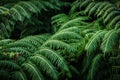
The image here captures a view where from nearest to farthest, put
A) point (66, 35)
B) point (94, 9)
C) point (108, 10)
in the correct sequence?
point (66, 35) → point (108, 10) → point (94, 9)

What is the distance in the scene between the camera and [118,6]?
4.83m

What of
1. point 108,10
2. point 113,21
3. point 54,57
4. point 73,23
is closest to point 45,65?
point 54,57

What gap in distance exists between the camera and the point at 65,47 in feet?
13.1

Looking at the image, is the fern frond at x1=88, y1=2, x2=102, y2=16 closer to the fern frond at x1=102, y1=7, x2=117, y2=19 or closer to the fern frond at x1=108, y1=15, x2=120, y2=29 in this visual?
the fern frond at x1=102, y1=7, x2=117, y2=19

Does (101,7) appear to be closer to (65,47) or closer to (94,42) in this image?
(94,42)

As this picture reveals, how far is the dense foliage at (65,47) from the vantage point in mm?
3725

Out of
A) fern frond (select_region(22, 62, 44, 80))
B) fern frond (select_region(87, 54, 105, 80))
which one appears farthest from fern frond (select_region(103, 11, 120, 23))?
fern frond (select_region(22, 62, 44, 80))

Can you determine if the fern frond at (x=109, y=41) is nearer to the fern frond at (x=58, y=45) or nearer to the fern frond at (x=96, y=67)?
the fern frond at (x=96, y=67)

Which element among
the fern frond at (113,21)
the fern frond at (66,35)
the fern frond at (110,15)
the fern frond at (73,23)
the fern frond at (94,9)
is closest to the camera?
the fern frond at (66,35)

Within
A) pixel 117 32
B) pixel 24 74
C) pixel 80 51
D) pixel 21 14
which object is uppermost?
pixel 21 14

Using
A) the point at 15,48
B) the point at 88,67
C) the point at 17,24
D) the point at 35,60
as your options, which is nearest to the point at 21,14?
the point at 17,24

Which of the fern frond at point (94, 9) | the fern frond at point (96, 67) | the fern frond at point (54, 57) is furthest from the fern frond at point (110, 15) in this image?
the fern frond at point (54, 57)

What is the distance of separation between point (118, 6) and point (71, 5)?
4.08 feet

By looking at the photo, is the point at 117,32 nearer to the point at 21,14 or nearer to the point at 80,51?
the point at 80,51
